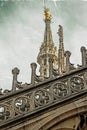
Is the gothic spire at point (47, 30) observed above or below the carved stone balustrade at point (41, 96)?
above

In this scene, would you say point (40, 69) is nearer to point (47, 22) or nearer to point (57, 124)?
point (47, 22)

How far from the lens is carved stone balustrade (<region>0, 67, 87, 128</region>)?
27.9 feet

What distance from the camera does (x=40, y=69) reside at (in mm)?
29984

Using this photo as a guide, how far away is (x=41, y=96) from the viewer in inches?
344

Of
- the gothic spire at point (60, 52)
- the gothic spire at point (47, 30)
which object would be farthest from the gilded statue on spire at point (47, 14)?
the gothic spire at point (60, 52)

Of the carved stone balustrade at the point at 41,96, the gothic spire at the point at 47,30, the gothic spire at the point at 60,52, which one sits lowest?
the carved stone balustrade at the point at 41,96

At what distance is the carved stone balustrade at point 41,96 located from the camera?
850 cm

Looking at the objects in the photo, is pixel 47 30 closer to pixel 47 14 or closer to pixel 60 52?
pixel 47 14

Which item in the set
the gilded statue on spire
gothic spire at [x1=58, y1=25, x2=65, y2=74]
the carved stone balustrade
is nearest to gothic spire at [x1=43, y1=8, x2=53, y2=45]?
the gilded statue on spire

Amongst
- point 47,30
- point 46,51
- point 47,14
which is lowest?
point 46,51

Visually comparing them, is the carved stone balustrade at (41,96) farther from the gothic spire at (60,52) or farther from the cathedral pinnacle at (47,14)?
the cathedral pinnacle at (47,14)

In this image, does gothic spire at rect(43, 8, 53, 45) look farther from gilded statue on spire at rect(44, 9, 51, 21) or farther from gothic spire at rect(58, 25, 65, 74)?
gothic spire at rect(58, 25, 65, 74)

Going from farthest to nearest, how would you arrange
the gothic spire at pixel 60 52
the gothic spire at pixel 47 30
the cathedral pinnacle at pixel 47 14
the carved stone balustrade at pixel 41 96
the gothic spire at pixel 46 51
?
the cathedral pinnacle at pixel 47 14 < the gothic spire at pixel 47 30 < the gothic spire at pixel 46 51 < the gothic spire at pixel 60 52 < the carved stone balustrade at pixel 41 96

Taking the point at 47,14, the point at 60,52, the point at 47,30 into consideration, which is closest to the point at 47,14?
the point at 47,14
